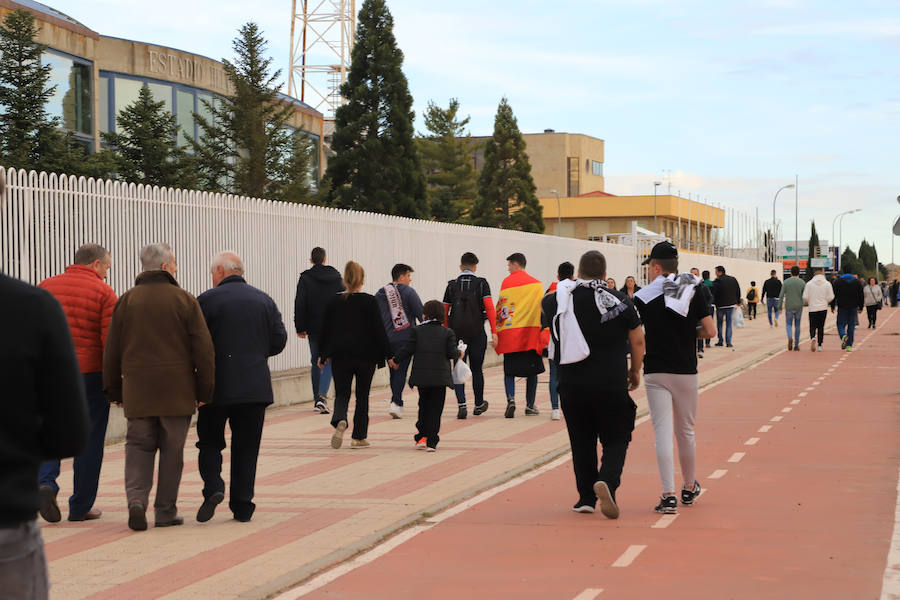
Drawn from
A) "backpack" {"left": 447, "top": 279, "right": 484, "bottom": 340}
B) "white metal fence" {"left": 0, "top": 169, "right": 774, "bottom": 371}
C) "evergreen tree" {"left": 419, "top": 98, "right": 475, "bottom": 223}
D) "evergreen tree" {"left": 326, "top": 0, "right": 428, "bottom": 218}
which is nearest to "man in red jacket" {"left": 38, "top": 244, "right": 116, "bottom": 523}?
"white metal fence" {"left": 0, "top": 169, "right": 774, "bottom": 371}

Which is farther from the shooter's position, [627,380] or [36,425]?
[627,380]

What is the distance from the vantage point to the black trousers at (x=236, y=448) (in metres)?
8.63

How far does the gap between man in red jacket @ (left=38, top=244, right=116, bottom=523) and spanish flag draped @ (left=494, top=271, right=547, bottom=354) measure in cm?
723

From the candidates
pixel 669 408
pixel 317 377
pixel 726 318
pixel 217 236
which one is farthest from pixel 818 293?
pixel 669 408

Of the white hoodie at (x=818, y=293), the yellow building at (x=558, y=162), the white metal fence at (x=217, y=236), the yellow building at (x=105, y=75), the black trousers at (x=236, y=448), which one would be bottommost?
the black trousers at (x=236, y=448)

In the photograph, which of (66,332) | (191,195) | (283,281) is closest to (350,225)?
(283,281)

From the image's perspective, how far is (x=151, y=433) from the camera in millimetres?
8422

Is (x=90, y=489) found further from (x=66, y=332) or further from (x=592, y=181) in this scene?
(x=592, y=181)

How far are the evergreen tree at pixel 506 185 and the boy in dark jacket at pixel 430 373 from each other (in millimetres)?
61260

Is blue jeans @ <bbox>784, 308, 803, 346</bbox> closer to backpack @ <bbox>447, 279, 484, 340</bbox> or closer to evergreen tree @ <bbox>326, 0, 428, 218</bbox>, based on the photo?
backpack @ <bbox>447, 279, 484, 340</bbox>

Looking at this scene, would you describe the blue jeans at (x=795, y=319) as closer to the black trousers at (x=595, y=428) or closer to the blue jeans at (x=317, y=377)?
the blue jeans at (x=317, y=377)

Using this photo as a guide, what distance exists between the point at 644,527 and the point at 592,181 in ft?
402

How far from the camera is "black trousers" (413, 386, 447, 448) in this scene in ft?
40.4

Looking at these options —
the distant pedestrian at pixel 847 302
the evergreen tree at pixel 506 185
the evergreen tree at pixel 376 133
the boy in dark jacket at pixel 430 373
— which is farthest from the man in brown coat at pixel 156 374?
the evergreen tree at pixel 506 185
